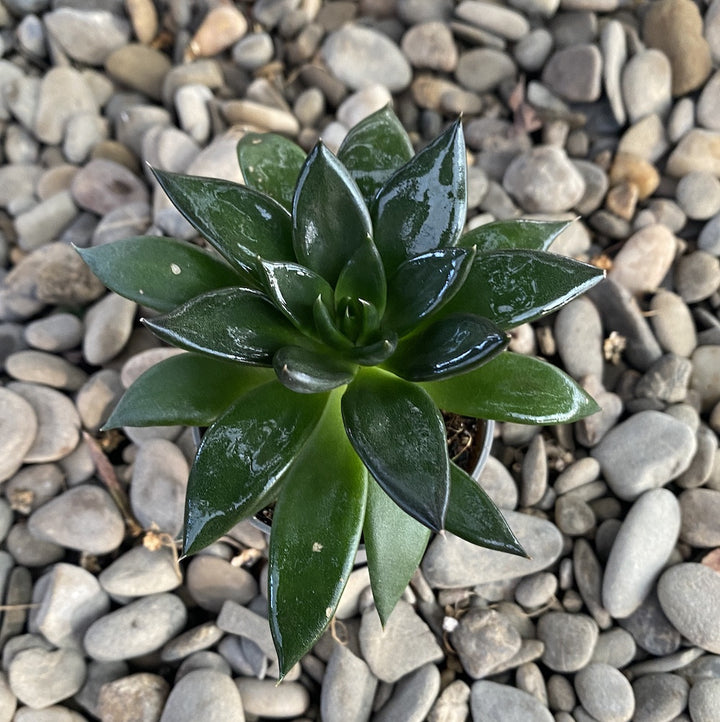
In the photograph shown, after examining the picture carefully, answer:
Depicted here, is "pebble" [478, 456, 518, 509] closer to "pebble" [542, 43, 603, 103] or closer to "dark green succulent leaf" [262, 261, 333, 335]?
"dark green succulent leaf" [262, 261, 333, 335]

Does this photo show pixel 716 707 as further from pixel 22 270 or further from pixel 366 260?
pixel 22 270

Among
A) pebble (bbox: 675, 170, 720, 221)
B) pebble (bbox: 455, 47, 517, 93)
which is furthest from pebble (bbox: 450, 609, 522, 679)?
pebble (bbox: 455, 47, 517, 93)

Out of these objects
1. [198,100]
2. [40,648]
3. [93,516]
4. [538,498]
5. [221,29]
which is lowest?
[40,648]

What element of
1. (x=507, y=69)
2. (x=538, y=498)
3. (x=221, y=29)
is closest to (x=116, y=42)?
(x=221, y=29)

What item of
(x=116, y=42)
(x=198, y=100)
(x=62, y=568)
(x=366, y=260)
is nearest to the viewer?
(x=366, y=260)

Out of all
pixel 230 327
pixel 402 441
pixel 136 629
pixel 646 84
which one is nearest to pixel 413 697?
pixel 136 629

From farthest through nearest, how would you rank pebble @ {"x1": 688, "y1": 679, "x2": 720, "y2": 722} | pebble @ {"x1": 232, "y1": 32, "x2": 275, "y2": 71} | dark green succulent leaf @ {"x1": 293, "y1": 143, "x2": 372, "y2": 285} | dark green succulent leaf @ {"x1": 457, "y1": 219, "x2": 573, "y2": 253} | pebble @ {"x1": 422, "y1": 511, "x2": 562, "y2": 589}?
pebble @ {"x1": 232, "y1": 32, "x2": 275, "y2": 71} → pebble @ {"x1": 422, "y1": 511, "x2": 562, "y2": 589} → pebble @ {"x1": 688, "y1": 679, "x2": 720, "y2": 722} → dark green succulent leaf @ {"x1": 457, "y1": 219, "x2": 573, "y2": 253} → dark green succulent leaf @ {"x1": 293, "y1": 143, "x2": 372, "y2": 285}
